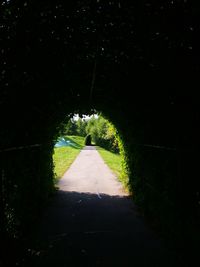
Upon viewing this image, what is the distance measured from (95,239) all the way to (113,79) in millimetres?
4357

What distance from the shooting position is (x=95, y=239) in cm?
686

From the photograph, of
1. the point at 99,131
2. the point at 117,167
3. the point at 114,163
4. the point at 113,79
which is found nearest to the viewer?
the point at 113,79

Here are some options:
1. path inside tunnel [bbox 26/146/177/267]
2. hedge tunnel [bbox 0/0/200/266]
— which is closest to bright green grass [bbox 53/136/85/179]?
path inside tunnel [bbox 26/146/177/267]

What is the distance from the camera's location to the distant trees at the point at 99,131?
16.2m

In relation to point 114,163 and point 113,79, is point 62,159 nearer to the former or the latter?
point 114,163

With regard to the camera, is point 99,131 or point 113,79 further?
point 99,131

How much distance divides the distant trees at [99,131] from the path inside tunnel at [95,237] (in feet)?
15.5

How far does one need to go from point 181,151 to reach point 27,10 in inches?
142

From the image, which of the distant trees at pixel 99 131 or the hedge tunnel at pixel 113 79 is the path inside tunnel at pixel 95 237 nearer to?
the hedge tunnel at pixel 113 79

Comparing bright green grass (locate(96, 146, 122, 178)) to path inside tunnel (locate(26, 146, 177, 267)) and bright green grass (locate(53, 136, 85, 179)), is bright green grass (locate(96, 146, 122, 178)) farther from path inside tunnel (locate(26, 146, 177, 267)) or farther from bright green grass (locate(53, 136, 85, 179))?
path inside tunnel (locate(26, 146, 177, 267))

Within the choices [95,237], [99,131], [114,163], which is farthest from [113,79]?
[99,131]

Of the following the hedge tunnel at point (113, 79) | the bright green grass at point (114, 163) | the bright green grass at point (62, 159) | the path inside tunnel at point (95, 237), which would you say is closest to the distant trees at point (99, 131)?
the bright green grass at point (114, 163)

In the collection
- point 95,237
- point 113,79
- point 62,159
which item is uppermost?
point 113,79

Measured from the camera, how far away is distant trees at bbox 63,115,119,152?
1624 centimetres
